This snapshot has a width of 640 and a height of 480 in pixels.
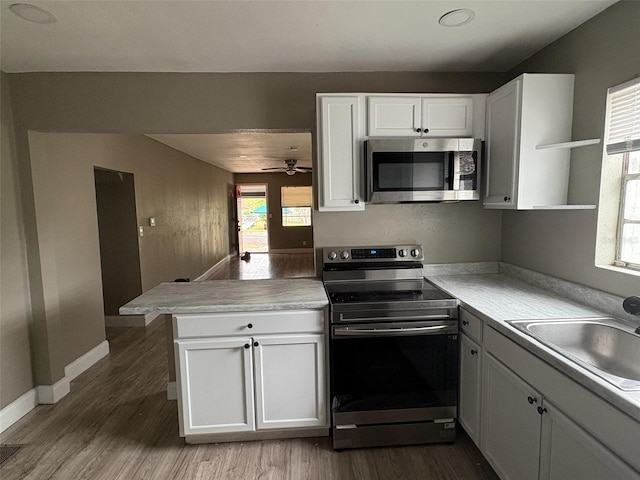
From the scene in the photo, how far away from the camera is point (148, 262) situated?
4.34 m

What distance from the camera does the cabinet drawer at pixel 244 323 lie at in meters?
2.00

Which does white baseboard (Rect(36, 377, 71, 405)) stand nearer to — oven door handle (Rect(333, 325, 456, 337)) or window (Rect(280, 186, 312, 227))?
oven door handle (Rect(333, 325, 456, 337))

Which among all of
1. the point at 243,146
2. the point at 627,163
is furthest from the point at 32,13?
the point at 243,146

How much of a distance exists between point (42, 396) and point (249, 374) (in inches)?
71.5

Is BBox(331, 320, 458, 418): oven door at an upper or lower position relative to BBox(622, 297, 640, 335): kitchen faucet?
lower

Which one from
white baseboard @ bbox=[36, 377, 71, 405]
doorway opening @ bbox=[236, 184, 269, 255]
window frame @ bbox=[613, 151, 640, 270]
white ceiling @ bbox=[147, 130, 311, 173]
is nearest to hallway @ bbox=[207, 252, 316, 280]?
doorway opening @ bbox=[236, 184, 269, 255]

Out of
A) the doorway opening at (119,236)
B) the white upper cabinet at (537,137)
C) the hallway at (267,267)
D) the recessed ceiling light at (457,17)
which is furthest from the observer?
the hallway at (267,267)

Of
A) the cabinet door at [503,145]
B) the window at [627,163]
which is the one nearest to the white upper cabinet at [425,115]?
the cabinet door at [503,145]

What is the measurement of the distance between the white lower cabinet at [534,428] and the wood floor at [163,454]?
36 cm

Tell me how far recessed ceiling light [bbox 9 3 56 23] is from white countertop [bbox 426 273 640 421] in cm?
259

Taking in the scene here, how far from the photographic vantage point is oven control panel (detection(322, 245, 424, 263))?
8.25 ft

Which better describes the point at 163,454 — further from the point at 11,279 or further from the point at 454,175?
the point at 454,175

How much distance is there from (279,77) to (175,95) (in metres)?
0.75

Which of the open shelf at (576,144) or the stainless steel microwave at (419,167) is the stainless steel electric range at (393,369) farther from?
the open shelf at (576,144)
